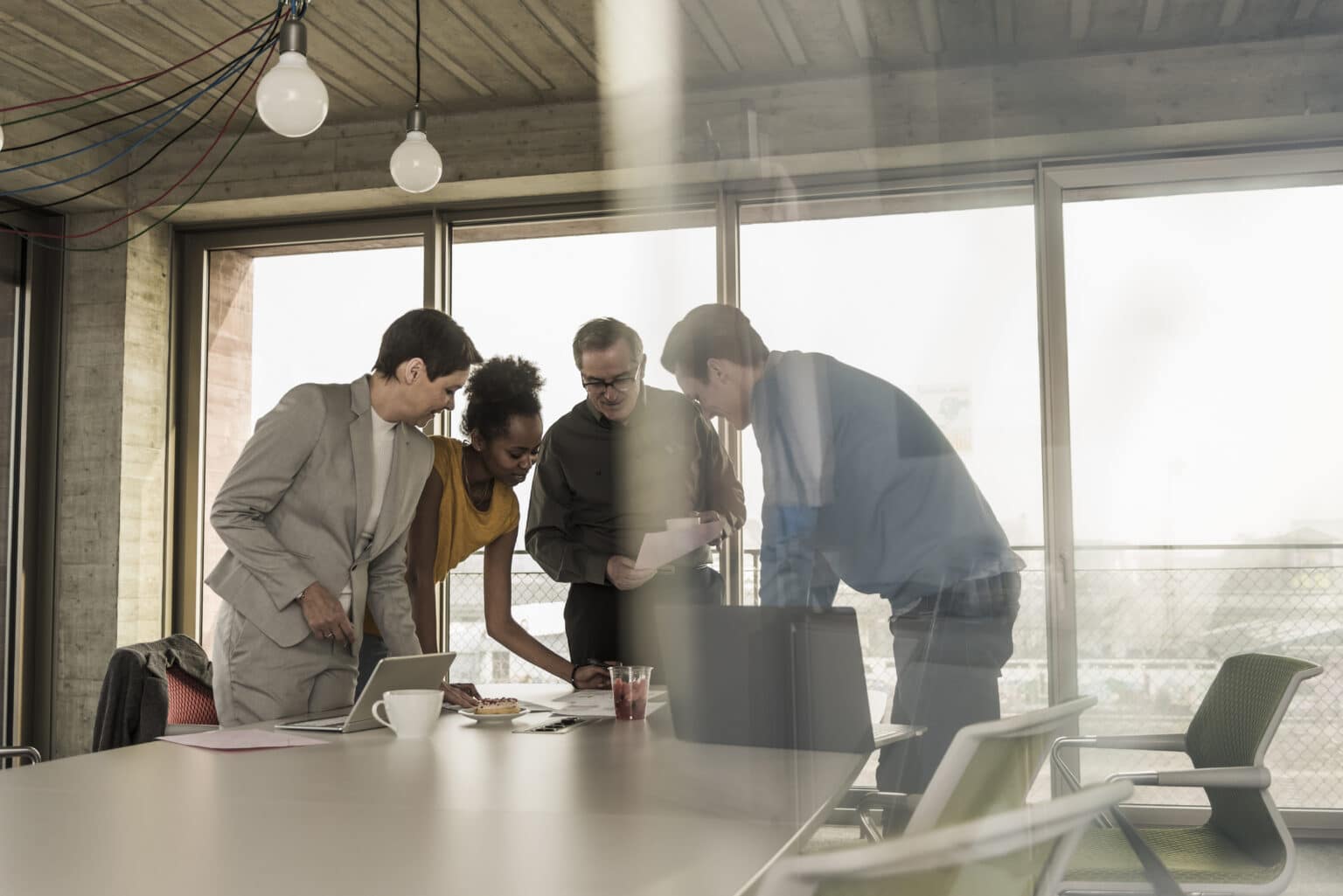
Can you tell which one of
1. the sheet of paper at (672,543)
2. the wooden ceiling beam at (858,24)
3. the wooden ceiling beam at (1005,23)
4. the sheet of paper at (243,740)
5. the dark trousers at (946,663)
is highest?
the wooden ceiling beam at (858,24)

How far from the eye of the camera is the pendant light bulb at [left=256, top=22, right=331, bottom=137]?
2156 millimetres

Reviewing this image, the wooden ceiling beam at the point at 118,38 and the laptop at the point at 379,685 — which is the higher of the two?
the wooden ceiling beam at the point at 118,38

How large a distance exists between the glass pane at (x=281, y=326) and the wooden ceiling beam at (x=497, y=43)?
92 cm

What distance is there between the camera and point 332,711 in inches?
82.6

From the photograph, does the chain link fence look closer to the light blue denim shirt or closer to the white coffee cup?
the light blue denim shirt

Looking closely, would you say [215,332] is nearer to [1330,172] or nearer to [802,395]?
[802,395]

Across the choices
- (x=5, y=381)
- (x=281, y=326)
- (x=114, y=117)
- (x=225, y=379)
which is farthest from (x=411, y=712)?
(x=5, y=381)

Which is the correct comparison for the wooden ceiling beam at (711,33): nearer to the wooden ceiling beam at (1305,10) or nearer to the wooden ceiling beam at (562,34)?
the wooden ceiling beam at (1305,10)

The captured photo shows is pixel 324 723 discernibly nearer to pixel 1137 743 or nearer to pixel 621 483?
pixel 621 483

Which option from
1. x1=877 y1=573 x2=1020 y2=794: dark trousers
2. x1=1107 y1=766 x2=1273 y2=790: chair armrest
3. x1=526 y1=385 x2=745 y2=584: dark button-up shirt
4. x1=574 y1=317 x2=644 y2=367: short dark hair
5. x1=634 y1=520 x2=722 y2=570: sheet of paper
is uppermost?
x1=574 y1=317 x2=644 y2=367: short dark hair

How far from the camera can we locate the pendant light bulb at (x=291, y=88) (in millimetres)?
2156

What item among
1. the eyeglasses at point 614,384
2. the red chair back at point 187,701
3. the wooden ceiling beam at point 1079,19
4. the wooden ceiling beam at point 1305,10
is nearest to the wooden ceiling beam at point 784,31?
the wooden ceiling beam at point 1079,19

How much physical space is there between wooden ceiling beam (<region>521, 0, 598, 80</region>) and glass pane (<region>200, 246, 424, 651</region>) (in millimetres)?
1121

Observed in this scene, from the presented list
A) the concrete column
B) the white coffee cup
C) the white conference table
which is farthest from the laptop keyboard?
the concrete column
